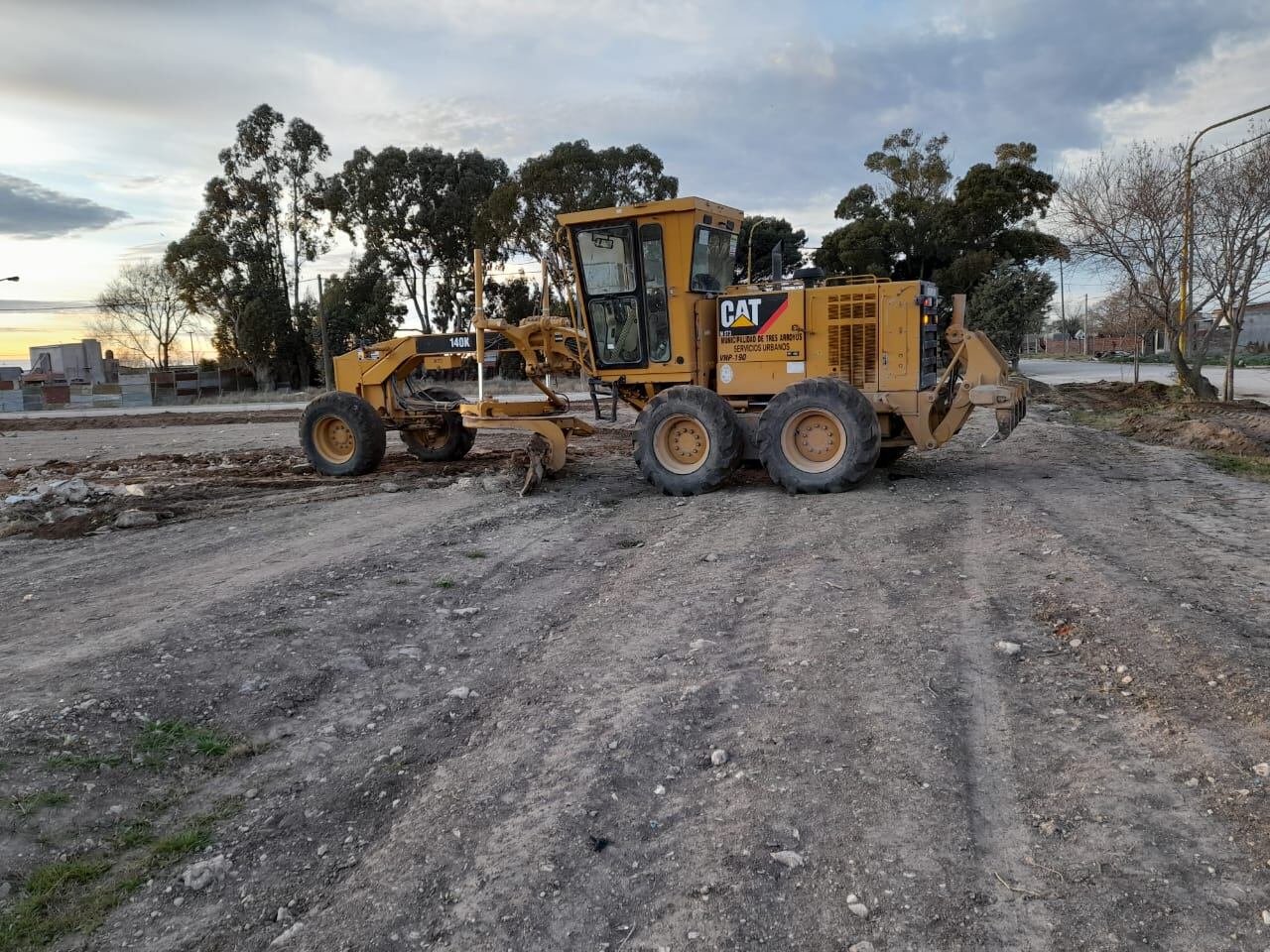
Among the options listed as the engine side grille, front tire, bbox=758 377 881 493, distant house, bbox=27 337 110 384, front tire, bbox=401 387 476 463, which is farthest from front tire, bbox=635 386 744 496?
distant house, bbox=27 337 110 384

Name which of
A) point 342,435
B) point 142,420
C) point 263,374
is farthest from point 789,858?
point 263,374

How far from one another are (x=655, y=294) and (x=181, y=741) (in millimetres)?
7618

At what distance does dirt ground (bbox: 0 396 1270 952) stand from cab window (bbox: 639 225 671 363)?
3409 mm

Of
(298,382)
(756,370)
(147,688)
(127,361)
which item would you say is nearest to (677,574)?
(147,688)

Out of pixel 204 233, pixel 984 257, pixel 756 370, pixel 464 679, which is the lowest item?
pixel 464 679

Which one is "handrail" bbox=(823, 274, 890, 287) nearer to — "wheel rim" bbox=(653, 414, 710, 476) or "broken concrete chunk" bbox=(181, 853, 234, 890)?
"wheel rim" bbox=(653, 414, 710, 476)

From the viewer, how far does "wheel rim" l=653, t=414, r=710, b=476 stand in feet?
33.5

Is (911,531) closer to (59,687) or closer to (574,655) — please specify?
(574,655)

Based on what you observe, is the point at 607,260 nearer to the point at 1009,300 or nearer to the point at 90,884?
the point at 90,884

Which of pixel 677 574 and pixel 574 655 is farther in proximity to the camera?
pixel 677 574

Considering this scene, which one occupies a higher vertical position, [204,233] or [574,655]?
[204,233]

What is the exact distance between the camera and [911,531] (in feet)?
25.8

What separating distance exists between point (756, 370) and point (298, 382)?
1629 inches

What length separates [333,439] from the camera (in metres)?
12.8
